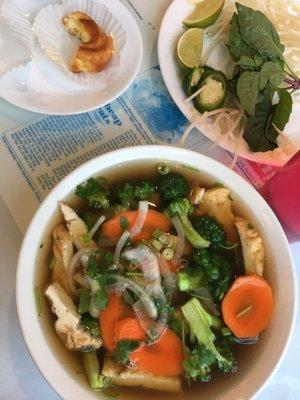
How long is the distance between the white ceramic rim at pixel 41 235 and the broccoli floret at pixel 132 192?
0.24 ft

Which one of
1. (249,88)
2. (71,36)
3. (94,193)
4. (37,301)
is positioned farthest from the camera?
(71,36)

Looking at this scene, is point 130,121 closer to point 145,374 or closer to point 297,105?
point 297,105

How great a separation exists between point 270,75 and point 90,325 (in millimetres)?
784

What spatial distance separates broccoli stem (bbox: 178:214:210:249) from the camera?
Answer: 1.28 metres

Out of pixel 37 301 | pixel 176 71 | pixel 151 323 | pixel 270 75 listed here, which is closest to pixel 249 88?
pixel 270 75

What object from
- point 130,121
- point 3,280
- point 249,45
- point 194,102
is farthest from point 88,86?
point 3,280

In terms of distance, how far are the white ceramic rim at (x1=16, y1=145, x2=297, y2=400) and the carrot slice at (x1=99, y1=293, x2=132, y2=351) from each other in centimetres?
12

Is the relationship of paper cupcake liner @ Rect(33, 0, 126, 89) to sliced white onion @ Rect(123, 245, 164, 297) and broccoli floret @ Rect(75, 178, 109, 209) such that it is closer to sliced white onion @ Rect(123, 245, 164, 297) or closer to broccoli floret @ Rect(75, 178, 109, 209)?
broccoli floret @ Rect(75, 178, 109, 209)

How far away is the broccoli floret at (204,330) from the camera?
1.21 metres

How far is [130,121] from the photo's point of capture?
57.3 inches

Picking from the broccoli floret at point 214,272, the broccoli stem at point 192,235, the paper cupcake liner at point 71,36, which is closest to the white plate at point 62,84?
the paper cupcake liner at point 71,36

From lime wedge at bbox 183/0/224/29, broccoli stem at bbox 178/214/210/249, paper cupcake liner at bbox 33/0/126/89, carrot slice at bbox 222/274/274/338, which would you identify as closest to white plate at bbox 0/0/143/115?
paper cupcake liner at bbox 33/0/126/89

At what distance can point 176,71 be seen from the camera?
4.80ft

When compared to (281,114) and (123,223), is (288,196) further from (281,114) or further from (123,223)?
(123,223)
